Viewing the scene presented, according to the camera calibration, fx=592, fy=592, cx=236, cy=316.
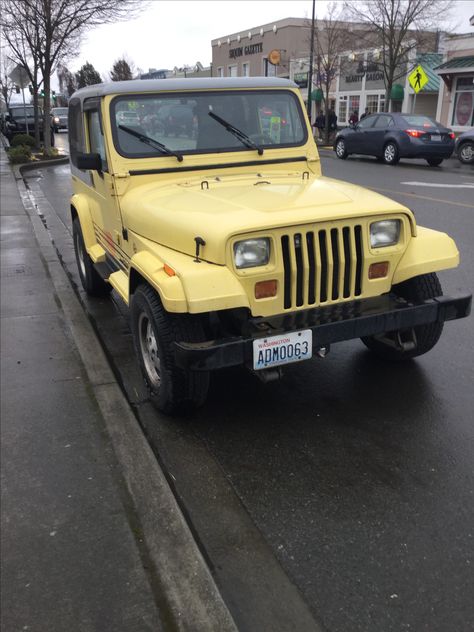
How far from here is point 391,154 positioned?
1906 cm

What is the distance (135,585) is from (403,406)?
2152 mm

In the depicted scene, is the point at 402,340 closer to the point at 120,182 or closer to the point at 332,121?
the point at 120,182

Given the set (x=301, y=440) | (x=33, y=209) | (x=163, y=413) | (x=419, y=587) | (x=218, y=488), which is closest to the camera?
(x=419, y=587)

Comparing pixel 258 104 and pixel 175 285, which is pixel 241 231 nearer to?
pixel 175 285

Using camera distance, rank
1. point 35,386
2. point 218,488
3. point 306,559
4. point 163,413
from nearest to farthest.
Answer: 1. point 306,559
2. point 218,488
3. point 163,413
4. point 35,386

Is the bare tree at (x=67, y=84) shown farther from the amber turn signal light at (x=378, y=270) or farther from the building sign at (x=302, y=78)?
the amber turn signal light at (x=378, y=270)

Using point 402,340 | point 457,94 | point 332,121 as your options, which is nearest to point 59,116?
point 332,121

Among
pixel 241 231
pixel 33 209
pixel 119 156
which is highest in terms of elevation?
pixel 119 156

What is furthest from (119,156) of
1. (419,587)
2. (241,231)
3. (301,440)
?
(419,587)

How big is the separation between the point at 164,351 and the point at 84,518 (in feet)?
3.26

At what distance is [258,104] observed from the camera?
4.68 m

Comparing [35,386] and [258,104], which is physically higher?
[258,104]

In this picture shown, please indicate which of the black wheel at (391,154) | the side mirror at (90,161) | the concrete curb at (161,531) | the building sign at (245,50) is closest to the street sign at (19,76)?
the black wheel at (391,154)

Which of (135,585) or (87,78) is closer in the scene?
(135,585)
